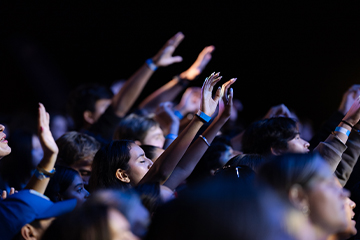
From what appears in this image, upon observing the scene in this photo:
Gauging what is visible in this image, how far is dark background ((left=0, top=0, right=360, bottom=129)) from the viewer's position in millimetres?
4902

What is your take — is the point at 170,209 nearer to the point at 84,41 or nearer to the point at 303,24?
the point at 303,24

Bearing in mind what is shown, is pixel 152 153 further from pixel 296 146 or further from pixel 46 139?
pixel 296 146

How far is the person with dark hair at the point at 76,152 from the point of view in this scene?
9.74 feet

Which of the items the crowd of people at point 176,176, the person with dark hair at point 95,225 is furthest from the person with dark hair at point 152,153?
the person with dark hair at point 95,225

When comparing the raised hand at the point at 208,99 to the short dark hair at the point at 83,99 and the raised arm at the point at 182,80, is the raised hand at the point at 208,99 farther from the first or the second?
the short dark hair at the point at 83,99

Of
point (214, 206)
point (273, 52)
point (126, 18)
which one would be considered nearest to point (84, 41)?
point (126, 18)

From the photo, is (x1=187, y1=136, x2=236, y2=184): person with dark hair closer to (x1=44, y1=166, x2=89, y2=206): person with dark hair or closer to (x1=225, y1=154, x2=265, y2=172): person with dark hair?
(x1=225, y1=154, x2=265, y2=172): person with dark hair

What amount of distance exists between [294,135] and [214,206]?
1763 millimetres

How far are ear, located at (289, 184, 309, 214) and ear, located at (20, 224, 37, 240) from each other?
1.03 metres

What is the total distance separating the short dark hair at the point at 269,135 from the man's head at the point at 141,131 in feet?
2.39

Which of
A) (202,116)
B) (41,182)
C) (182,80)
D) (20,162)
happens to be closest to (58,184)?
(41,182)

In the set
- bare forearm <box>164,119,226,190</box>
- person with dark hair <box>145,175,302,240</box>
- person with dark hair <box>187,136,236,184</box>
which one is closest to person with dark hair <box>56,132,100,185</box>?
person with dark hair <box>187,136,236,184</box>

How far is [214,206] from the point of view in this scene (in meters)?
1.27

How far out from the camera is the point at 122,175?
7.69 feet
